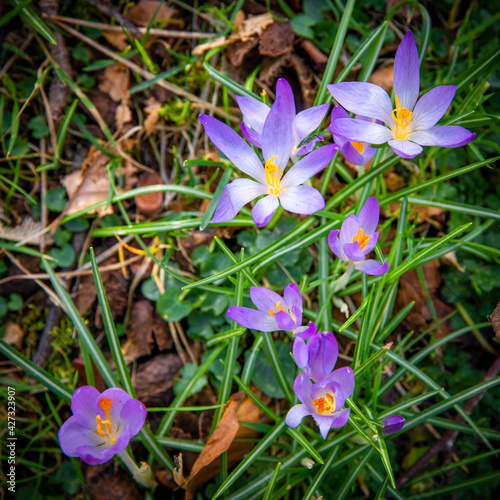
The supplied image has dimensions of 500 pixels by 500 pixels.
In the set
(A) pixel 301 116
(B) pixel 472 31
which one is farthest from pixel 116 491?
(B) pixel 472 31

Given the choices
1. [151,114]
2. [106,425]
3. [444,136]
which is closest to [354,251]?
[444,136]

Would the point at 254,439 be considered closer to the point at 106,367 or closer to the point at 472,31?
the point at 106,367

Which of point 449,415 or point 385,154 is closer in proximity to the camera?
point 385,154

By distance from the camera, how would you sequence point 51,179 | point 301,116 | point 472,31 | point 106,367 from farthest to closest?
1. point 51,179
2. point 472,31
3. point 106,367
4. point 301,116

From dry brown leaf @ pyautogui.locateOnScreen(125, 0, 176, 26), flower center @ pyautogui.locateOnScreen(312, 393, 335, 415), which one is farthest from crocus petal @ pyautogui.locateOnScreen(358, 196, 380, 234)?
dry brown leaf @ pyautogui.locateOnScreen(125, 0, 176, 26)

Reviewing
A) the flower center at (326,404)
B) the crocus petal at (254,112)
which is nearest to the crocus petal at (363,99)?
the crocus petal at (254,112)

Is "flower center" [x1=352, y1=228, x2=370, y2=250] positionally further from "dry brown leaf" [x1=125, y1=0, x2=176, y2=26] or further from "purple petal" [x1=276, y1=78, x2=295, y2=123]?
"dry brown leaf" [x1=125, y1=0, x2=176, y2=26]
